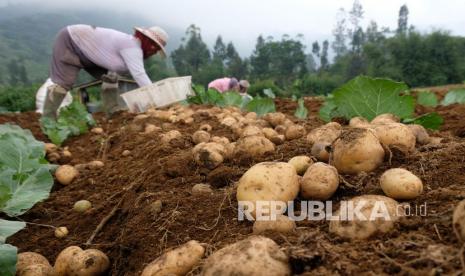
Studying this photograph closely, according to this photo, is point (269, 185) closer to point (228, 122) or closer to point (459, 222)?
point (459, 222)

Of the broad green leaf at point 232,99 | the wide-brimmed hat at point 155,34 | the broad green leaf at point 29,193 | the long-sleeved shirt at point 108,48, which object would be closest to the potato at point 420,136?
the broad green leaf at point 29,193

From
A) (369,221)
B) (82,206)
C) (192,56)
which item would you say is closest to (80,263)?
(82,206)

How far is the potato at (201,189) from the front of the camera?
5.74 ft

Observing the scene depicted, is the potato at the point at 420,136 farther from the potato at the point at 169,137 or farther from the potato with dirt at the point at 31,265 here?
the potato with dirt at the point at 31,265

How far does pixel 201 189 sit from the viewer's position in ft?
5.83

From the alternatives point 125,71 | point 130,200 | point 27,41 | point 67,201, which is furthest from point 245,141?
point 27,41

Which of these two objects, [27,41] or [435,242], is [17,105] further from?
[27,41]

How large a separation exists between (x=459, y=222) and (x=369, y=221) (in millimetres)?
232

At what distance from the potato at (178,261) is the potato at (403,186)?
2.05ft

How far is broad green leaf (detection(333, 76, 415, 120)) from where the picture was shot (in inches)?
100

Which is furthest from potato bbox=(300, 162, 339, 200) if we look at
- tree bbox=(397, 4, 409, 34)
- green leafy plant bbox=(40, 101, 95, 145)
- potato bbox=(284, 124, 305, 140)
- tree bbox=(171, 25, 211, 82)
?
tree bbox=(397, 4, 409, 34)

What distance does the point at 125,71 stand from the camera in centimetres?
623

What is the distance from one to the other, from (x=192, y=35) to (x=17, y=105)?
6050cm

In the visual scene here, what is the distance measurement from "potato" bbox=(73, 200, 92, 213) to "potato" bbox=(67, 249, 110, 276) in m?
0.65
